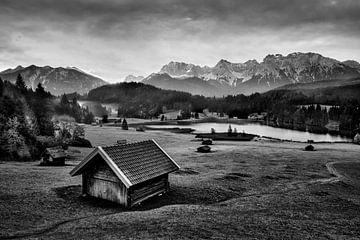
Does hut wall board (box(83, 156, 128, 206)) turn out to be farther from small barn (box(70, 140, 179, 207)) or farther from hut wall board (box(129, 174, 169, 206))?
hut wall board (box(129, 174, 169, 206))

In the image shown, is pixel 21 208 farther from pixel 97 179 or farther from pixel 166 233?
pixel 166 233

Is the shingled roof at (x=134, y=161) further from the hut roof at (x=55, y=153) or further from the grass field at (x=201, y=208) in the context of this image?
Answer: the hut roof at (x=55, y=153)

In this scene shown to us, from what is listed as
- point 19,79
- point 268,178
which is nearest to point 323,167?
point 268,178

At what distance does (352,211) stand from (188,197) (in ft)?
50.1

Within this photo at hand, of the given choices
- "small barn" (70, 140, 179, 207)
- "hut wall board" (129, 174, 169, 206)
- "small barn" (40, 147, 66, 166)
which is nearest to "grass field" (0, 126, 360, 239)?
"hut wall board" (129, 174, 169, 206)

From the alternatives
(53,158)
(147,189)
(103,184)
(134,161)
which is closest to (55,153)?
(53,158)

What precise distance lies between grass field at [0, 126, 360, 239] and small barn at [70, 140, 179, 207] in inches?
42.6

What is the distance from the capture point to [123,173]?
76.8ft

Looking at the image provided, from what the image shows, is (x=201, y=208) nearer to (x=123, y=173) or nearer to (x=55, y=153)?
(x=123, y=173)

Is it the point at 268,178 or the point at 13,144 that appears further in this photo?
the point at 13,144

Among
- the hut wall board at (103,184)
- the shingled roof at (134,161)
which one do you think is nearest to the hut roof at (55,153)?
the shingled roof at (134,161)

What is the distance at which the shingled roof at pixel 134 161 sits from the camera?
77.9 feet

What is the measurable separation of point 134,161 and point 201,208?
24.7 ft

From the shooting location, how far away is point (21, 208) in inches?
869
